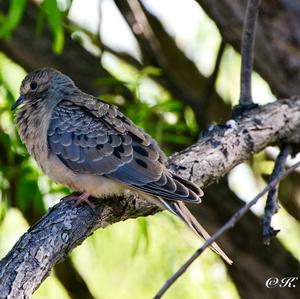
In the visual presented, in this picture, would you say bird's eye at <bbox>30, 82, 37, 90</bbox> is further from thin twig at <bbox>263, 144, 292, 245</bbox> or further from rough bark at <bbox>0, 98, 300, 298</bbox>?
thin twig at <bbox>263, 144, 292, 245</bbox>

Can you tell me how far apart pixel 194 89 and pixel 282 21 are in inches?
41.3

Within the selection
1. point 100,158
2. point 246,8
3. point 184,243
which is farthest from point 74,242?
point 184,243

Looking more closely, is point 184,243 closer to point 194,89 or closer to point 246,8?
point 194,89

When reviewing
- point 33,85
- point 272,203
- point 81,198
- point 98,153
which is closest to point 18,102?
point 33,85

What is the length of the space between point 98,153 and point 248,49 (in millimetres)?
1014

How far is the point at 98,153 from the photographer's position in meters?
4.81

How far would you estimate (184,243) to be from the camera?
6.29 meters

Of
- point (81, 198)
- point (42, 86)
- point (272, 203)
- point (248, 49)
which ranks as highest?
point (42, 86)

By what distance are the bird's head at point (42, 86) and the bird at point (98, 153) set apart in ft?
0.31

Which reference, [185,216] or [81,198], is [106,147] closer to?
[81,198]

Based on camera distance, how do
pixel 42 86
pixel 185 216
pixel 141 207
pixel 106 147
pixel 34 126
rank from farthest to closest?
1. pixel 42 86
2. pixel 34 126
3. pixel 106 147
4. pixel 141 207
5. pixel 185 216

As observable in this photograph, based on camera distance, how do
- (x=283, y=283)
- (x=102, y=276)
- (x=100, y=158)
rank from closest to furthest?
(x=100, y=158) < (x=283, y=283) < (x=102, y=276)

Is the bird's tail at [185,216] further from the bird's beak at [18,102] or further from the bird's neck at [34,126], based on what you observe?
the bird's beak at [18,102]

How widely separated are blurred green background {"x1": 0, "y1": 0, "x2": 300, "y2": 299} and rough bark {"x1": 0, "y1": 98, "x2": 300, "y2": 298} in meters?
0.40
